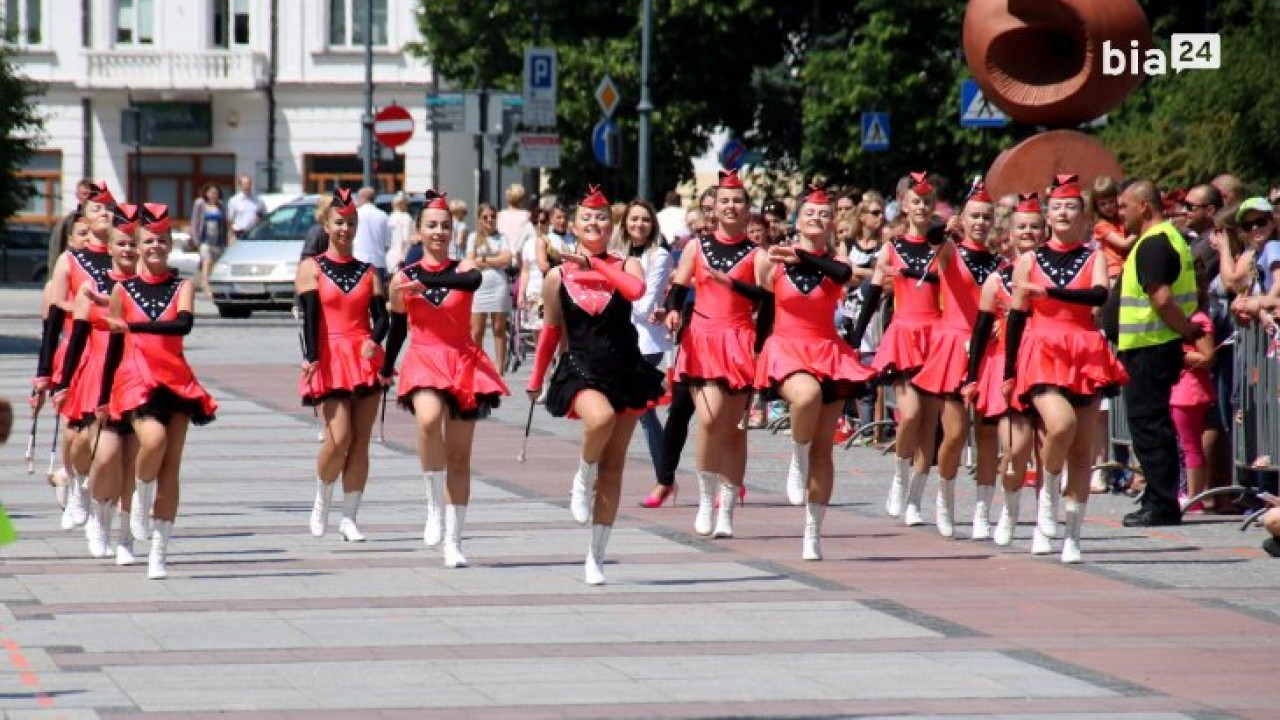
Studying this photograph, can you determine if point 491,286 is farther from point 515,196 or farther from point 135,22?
point 135,22

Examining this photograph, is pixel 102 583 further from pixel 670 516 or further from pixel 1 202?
pixel 1 202

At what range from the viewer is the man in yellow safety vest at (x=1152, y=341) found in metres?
14.8

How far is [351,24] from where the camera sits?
67438mm

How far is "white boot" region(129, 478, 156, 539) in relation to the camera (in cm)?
1272

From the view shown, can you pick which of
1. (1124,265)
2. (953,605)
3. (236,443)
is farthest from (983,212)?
(236,443)

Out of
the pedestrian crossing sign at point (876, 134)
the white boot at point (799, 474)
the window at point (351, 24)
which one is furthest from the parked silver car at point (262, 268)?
the window at point (351, 24)

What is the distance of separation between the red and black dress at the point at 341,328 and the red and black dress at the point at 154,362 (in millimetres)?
881

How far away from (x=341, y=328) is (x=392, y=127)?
79.8ft

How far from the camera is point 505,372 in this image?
28.5 metres

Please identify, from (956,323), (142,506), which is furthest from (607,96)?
(142,506)

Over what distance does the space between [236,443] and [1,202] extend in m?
17.5

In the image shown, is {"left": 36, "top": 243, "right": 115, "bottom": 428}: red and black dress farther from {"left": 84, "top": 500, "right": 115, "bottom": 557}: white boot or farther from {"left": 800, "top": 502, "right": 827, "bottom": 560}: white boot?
{"left": 800, "top": 502, "right": 827, "bottom": 560}: white boot

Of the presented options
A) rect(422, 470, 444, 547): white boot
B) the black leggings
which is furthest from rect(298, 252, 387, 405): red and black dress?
the black leggings

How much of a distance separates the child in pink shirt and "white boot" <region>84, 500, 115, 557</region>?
599cm
